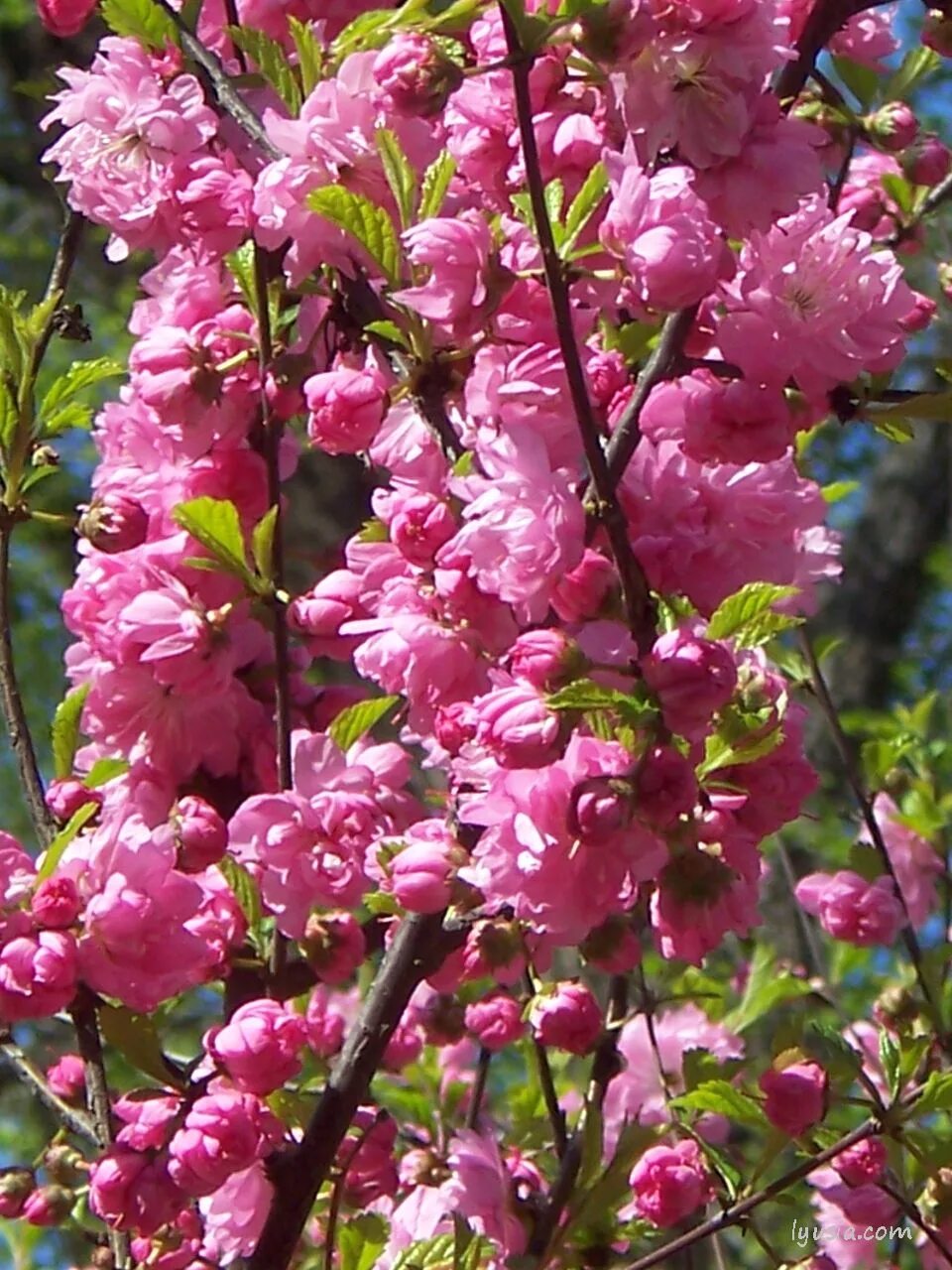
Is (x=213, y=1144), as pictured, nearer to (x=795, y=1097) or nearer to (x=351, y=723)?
(x=351, y=723)

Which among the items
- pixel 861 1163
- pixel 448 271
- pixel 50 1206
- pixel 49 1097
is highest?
pixel 448 271

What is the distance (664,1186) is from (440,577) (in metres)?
0.63

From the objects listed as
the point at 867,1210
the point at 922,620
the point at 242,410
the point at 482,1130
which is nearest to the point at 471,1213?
the point at 482,1130

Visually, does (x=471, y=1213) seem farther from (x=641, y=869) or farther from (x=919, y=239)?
(x=919, y=239)

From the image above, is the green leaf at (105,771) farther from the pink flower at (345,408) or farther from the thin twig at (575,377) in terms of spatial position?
the thin twig at (575,377)

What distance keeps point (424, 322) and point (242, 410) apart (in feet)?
0.72

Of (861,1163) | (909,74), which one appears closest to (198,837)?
(861,1163)

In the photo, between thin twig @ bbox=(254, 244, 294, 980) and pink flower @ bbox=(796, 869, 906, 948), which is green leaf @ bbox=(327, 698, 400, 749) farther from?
pink flower @ bbox=(796, 869, 906, 948)

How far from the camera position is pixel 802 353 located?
103 cm

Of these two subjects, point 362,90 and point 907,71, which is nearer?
point 362,90

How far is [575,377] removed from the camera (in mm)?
919

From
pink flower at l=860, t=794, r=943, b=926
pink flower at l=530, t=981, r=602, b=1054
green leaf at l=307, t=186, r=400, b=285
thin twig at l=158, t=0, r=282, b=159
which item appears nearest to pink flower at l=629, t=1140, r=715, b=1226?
pink flower at l=530, t=981, r=602, b=1054

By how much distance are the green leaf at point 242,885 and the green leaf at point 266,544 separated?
22 cm

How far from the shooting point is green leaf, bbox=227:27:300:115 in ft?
3.91
